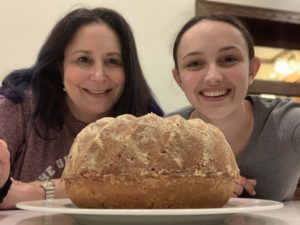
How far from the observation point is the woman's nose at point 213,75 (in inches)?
44.0

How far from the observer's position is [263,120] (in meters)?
1.24

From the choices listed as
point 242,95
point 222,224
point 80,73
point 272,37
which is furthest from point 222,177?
point 272,37

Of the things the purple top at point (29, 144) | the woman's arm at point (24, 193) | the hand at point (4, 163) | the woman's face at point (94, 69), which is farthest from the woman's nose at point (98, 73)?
the hand at point (4, 163)

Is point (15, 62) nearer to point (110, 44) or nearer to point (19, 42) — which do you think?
point (19, 42)

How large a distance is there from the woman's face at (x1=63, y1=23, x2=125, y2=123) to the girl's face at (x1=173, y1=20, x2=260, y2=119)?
24cm

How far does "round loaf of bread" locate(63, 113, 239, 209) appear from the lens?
532mm

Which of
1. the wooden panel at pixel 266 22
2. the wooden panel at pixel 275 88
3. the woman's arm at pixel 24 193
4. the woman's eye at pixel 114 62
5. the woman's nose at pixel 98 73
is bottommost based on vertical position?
the woman's arm at pixel 24 193

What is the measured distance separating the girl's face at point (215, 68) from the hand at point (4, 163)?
60 cm

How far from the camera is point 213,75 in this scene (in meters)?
1.12

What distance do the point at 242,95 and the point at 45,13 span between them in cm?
137

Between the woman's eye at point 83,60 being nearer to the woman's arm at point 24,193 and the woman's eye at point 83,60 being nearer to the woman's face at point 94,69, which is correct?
the woman's face at point 94,69

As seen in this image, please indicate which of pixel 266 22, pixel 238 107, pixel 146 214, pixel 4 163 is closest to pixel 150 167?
pixel 146 214

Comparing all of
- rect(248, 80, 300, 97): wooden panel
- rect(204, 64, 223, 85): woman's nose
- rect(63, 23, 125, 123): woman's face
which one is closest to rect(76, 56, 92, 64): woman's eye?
rect(63, 23, 125, 123): woman's face

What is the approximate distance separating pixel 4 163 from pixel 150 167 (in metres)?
0.29
